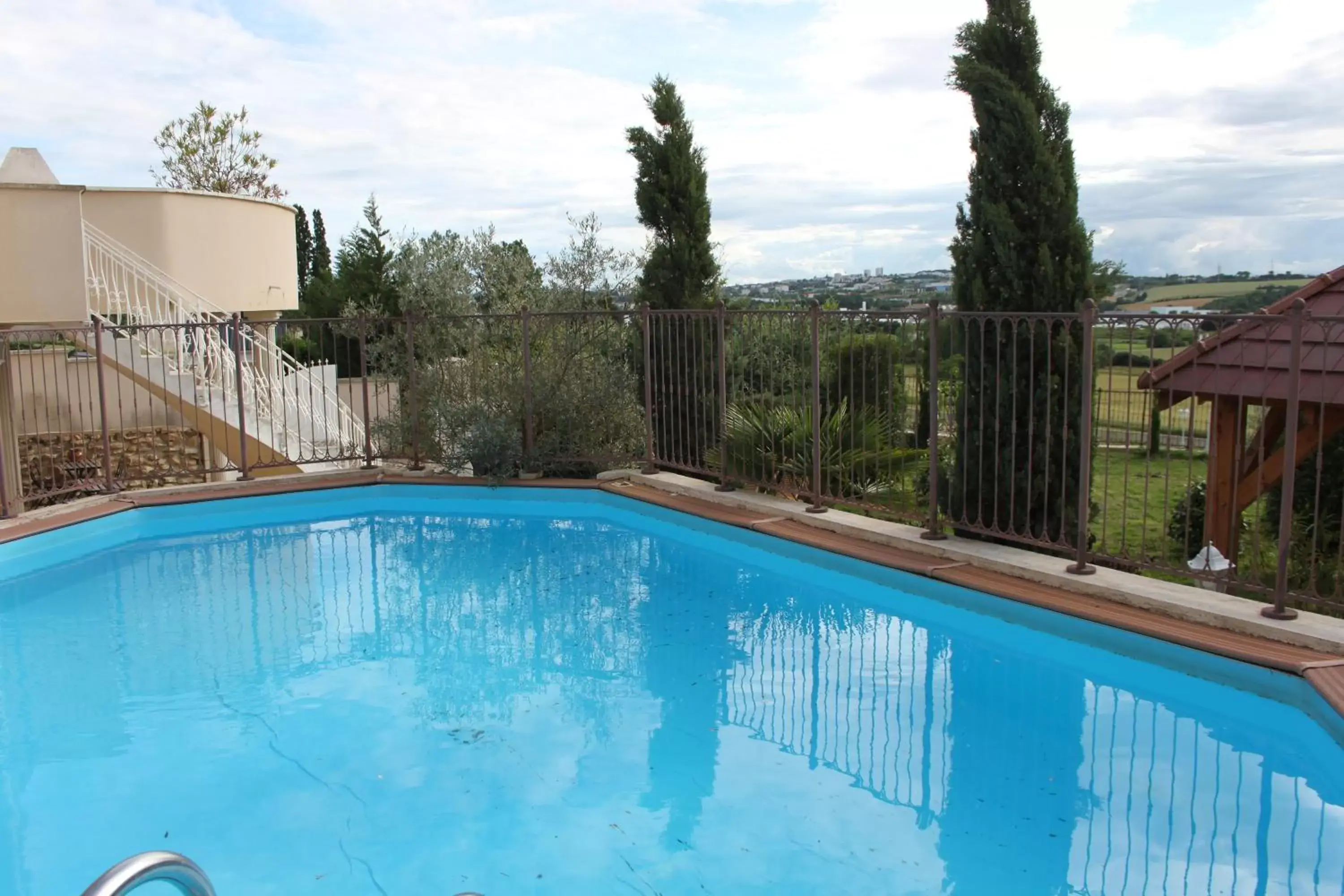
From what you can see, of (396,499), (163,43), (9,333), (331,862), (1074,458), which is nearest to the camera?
(331,862)

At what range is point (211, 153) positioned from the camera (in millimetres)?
30328

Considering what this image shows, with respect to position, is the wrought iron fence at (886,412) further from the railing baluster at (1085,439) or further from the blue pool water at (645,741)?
the blue pool water at (645,741)

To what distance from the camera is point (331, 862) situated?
3.96m

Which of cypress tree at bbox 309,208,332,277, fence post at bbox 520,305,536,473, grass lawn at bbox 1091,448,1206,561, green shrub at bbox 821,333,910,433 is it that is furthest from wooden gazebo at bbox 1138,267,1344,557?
cypress tree at bbox 309,208,332,277

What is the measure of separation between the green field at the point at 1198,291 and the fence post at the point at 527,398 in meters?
5.99

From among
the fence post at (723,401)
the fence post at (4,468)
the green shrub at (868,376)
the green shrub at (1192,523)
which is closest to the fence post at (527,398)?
the fence post at (723,401)

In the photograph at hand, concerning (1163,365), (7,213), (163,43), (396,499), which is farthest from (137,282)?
(1163,365)

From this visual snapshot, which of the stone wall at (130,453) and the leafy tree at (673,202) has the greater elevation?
the leafy tree at (673,202)

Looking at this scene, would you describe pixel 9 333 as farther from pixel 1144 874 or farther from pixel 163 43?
pixel 163 43

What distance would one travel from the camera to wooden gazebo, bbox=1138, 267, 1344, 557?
7055mm

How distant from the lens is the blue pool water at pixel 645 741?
12.8ft

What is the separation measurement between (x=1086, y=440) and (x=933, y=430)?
49.7 inches

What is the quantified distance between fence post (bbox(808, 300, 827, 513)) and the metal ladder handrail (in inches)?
254

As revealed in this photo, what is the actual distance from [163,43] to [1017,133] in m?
19.6
